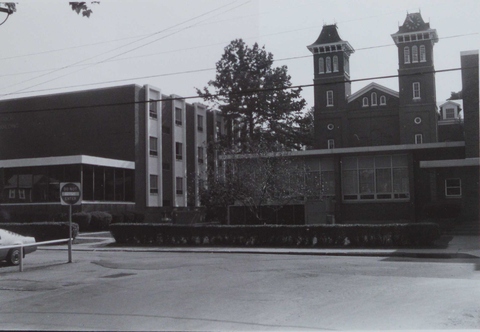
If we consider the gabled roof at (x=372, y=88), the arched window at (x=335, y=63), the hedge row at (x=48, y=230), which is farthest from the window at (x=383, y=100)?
the hedge row at (x=48, y=230)

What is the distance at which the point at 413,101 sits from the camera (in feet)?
176

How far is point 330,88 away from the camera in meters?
56.4

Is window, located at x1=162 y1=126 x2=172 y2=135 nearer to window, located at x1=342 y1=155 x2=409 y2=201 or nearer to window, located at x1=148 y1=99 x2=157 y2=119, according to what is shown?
window, located at x1=148 y1=99 x2=157 y2=119

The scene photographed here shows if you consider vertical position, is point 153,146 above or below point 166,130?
below

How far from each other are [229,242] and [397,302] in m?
15.3

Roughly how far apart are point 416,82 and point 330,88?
824cm

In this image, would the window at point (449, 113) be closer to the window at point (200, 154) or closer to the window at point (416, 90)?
the window at point (416, 90)

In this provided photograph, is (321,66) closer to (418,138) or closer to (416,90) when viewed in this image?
(416,90)

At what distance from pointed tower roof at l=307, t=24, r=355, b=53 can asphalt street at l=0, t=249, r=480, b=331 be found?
4086cm

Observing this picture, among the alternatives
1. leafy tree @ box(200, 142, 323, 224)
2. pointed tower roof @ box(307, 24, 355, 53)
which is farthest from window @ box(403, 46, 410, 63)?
leafy tree @ box(200, 142, 323, 224)

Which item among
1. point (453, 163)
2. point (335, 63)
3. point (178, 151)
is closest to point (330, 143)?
point (335, 63)

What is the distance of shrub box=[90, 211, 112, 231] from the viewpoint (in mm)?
35094

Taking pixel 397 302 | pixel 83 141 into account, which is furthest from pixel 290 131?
pixel 397 302

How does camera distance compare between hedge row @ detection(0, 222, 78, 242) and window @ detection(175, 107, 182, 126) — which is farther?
window @ detection(175, 107, 182, 126)
